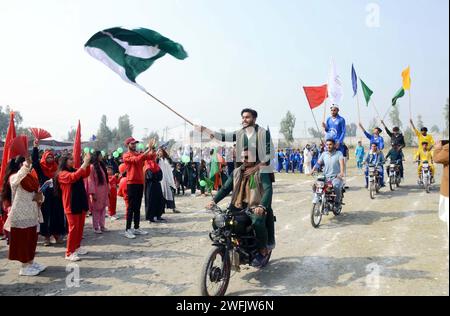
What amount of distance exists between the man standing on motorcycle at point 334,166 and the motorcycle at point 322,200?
16cm

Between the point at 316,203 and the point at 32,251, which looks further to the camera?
the point at 316,203

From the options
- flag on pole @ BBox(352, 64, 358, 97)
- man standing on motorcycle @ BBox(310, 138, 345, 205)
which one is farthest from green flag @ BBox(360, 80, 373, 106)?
man standing on motorcycle @ BBox(310, 138, 345, 205)

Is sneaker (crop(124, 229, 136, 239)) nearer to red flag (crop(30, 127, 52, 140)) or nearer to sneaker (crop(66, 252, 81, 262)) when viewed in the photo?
sneaker (crop(66, 252, 81, 262))

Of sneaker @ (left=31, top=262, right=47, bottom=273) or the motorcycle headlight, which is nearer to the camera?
the motorcycle headlight

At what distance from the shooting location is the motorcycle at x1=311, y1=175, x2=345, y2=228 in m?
7.53

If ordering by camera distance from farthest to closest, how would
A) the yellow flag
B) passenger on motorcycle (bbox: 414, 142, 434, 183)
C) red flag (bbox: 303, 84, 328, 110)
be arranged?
1. the yellow flag
2. passenger on motorcycle (bbox: 414, 142, 434, 183)
3. red flag (bbox: 303, 84, 328, 110)

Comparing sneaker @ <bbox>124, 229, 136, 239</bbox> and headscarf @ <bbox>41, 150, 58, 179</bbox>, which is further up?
headscarf @ <bbox>41, 150, 58, 179</bbox>

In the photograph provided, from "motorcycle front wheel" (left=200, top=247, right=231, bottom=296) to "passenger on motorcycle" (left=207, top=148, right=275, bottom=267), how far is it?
59 centimetres

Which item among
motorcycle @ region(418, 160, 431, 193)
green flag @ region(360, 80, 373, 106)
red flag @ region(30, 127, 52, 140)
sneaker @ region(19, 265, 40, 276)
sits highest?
green flag @ region(360, 80, 373, 106)

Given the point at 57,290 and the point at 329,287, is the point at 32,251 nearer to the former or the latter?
the point at 57,290

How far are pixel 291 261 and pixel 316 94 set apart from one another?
6981mm

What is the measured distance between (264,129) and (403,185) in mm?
10731

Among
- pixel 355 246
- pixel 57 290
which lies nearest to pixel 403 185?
pixel 355 246
